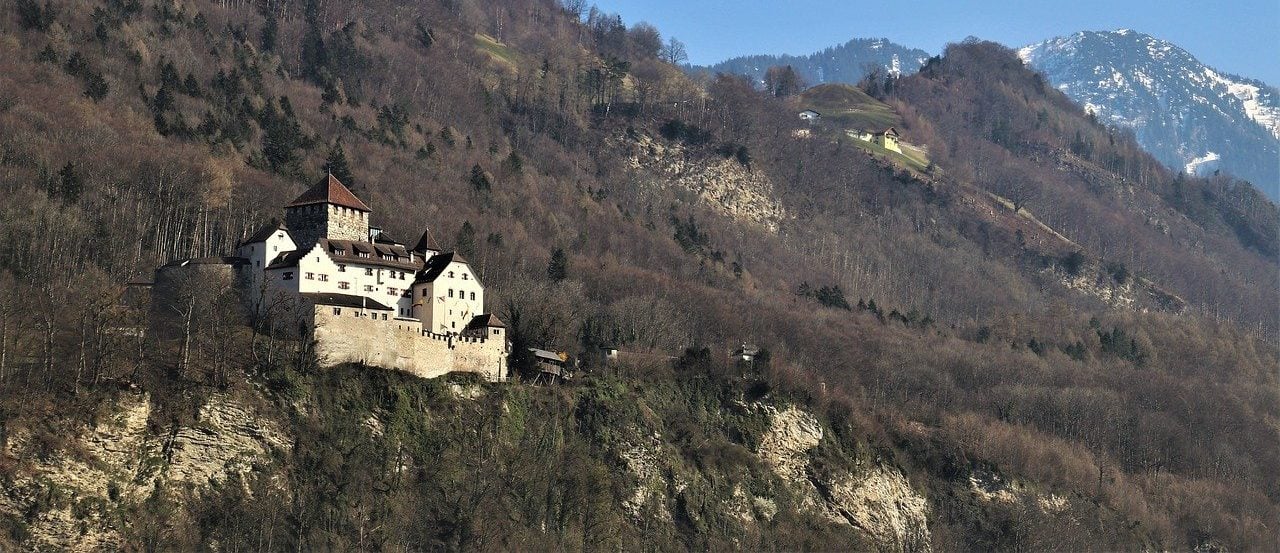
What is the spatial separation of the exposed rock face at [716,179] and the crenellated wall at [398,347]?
83240mm

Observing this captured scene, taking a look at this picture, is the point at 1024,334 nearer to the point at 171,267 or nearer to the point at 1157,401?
the point at 1157,401

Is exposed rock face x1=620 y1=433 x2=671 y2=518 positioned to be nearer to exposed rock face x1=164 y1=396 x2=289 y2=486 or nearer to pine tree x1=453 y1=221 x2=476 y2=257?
exposed rock face x1=164 y1=396 x2=289 y2=486

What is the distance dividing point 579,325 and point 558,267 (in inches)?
584

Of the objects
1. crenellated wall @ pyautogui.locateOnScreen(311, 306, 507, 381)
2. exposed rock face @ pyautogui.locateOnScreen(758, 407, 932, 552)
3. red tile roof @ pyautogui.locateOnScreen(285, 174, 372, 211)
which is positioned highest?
red tile roof @ pyautogui.locateOnScreen(285, 174, 372, 211)

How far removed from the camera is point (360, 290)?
71188 mm

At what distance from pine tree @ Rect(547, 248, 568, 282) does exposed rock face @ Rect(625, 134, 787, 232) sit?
51.3 m

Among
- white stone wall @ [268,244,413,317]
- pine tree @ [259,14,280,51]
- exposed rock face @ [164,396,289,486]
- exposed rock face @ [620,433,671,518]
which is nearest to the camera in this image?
exposed rock face @ [164,396,289,486]

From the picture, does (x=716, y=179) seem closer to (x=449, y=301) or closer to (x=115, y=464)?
(x=449, y=301)

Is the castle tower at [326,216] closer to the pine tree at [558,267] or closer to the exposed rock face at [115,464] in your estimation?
the exposed rock face at [115,464]

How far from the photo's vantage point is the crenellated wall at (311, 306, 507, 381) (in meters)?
66.8

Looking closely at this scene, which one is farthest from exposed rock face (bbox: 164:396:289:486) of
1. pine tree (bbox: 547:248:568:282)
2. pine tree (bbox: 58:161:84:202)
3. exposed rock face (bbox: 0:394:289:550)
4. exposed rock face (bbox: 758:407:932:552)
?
pine tree (bbox: 547:248:568:282)

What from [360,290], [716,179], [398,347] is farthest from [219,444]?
[716,179]

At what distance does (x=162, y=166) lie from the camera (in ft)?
296

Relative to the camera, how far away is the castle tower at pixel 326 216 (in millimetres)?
73688
